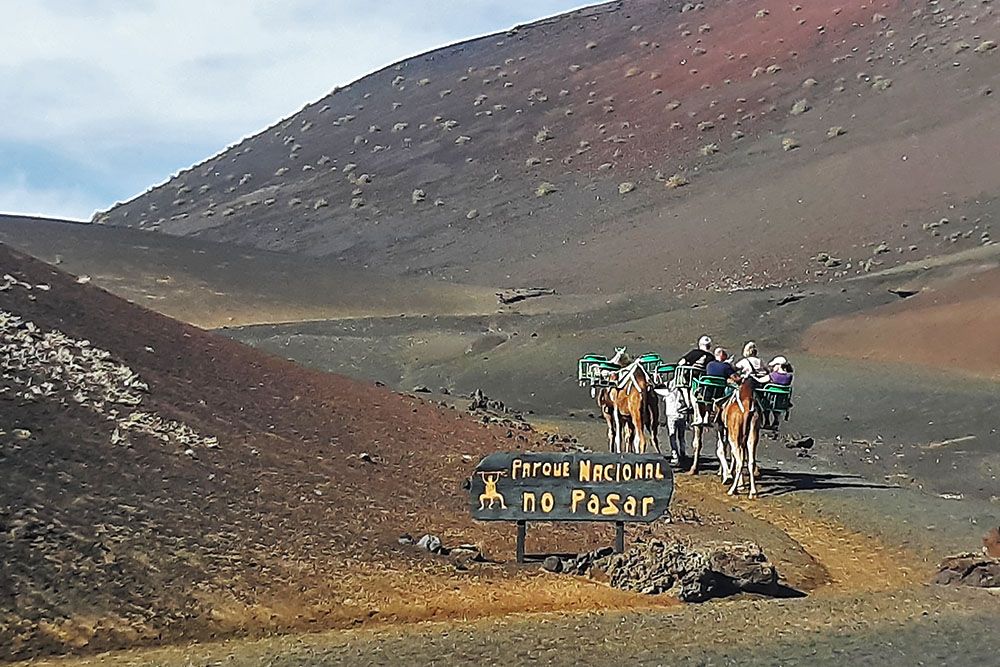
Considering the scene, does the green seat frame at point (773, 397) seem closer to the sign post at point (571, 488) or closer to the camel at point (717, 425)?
the camel at point (717, 425)

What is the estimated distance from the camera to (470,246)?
69062mm

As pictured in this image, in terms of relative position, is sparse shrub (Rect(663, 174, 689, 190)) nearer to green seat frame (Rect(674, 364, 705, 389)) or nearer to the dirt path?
green seat frame (Rect(674, 364, 705, 389))

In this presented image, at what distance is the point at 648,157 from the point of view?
74750mm

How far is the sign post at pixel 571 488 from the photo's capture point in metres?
13.4

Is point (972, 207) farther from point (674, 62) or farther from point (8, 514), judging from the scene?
→ point (8, 514)

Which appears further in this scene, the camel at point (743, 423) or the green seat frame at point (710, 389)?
the green seat frame at point (710, 389)

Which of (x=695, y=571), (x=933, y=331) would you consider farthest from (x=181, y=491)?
(x=933, y=331)

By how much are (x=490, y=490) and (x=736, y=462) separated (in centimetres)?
660

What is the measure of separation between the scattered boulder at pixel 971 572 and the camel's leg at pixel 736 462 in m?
5.32

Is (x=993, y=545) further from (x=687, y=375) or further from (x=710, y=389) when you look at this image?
(x=687, y=375)

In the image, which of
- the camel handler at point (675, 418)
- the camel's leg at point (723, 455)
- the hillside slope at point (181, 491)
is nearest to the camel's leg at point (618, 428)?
the camel handler at point (675, 418)

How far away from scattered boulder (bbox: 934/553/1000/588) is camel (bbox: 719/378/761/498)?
5143 mm

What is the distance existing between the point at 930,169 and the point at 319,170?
4266cm

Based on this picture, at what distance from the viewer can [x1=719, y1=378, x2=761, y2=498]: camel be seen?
18562 millimetres
